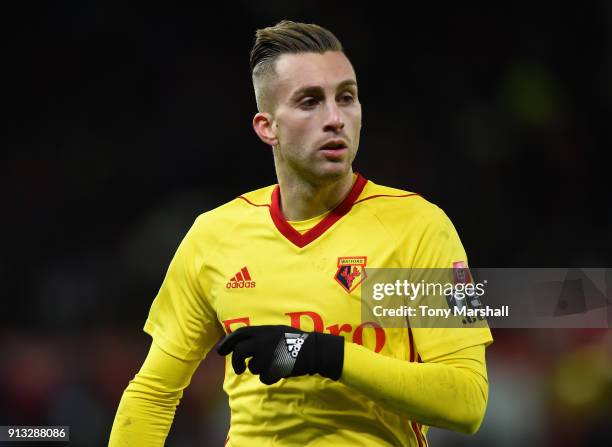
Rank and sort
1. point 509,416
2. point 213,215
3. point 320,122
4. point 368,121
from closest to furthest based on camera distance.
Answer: point 320,122 < point 213,215 < point 509,416 < point 368,121

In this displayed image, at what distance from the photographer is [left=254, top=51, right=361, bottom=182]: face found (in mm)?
3029

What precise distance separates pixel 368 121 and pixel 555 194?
152 centimetres

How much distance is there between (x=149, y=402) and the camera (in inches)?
130

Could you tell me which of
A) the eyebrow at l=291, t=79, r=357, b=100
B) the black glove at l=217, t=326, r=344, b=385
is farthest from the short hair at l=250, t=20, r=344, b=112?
the black glove at l=217, t=326, r=344, b=385

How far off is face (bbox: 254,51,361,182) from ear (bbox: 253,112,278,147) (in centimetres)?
5

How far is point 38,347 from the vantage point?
6.54 meters

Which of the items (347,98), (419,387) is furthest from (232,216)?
(419,387)

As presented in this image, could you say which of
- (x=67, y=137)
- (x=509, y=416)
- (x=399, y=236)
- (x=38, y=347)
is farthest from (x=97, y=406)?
(x=399, y=236)

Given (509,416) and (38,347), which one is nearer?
(509,416)

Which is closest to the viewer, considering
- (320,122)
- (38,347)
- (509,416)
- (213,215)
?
(320,122)

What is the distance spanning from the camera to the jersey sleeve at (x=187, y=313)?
10.9ft

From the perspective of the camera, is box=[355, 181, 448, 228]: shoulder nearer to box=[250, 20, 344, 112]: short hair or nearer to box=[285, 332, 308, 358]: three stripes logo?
box=[250, 20, 344, 112]: short hair

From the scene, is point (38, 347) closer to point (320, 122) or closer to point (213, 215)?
point (213, 215)

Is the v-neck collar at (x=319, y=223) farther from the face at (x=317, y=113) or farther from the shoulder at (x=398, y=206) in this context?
the face at (x=317, y=113)
